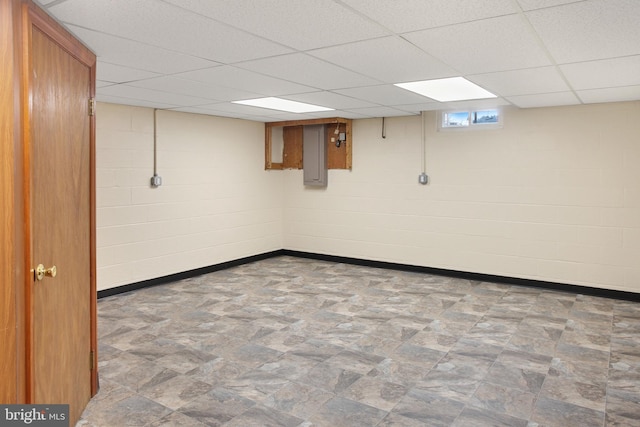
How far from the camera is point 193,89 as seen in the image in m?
4.48

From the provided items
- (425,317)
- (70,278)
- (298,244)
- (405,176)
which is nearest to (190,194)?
(298,244)

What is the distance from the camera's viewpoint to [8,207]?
1909 millimetres

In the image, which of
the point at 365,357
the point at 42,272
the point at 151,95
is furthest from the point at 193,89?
the point at 365,357

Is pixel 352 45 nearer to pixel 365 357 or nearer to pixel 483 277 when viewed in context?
pixel 365 357

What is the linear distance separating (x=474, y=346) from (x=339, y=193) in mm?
3794

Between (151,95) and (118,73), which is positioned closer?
(118,73)

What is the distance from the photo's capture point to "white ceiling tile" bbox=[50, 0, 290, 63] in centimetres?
231

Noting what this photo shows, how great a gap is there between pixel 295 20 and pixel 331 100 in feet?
8.82

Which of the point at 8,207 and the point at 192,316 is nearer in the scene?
the point at 8,207

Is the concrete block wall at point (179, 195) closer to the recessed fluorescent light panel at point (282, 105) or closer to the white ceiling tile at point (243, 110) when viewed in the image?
the white ceiling tile at point (243, 110)

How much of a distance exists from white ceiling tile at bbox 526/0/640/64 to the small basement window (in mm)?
2679

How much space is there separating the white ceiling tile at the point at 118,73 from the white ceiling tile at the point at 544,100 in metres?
3.46

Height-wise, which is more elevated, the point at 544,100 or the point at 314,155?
the point at 544,100

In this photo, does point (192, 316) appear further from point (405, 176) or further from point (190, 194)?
point (405, 176)
